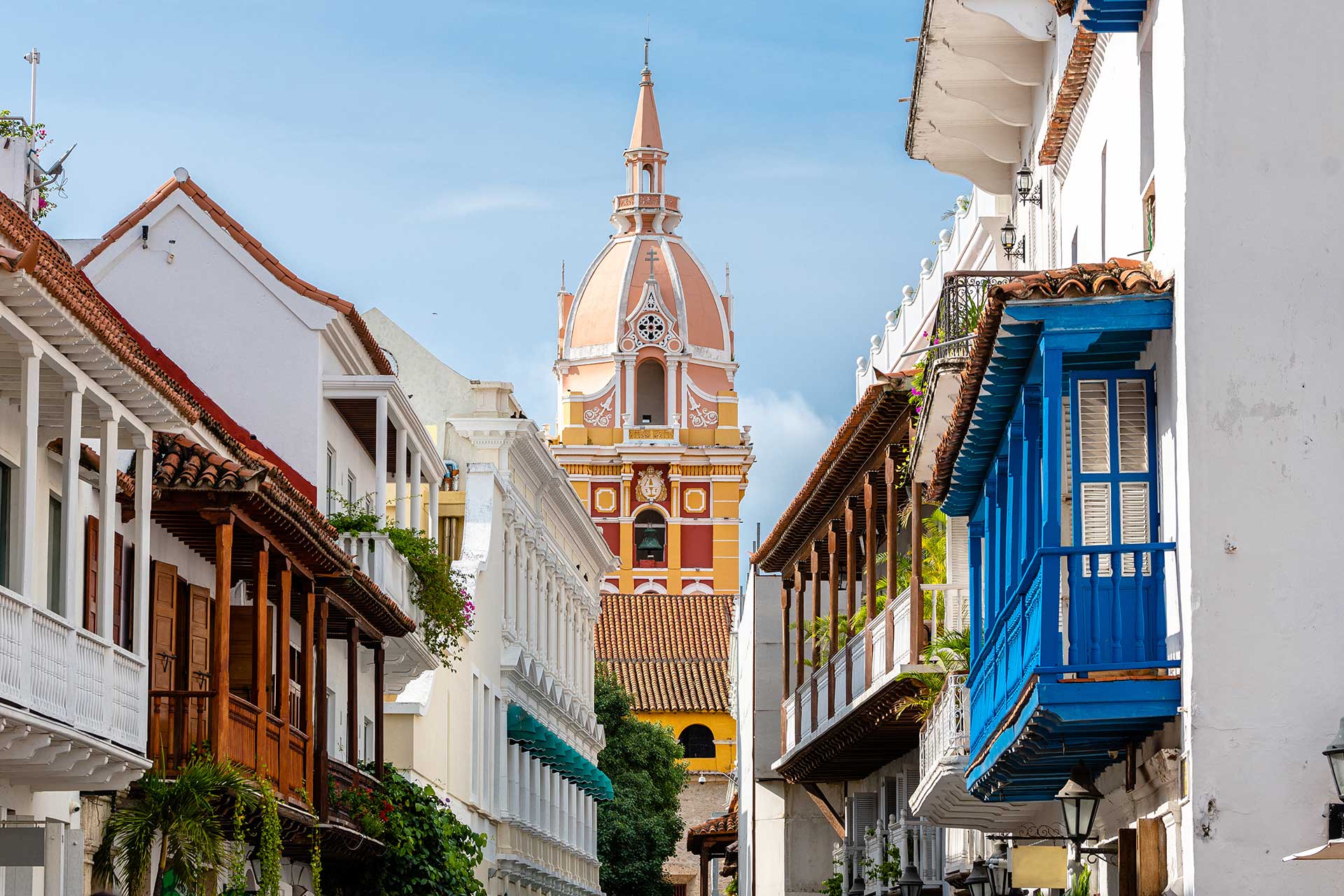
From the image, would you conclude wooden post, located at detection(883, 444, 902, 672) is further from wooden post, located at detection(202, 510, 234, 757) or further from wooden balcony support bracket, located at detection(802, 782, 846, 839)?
wooden balcony support bracket, located at detection(802, 782, 846, 839)

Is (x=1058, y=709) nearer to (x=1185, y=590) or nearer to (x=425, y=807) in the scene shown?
(x=1185, y=590)

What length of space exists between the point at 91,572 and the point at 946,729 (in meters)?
8.92

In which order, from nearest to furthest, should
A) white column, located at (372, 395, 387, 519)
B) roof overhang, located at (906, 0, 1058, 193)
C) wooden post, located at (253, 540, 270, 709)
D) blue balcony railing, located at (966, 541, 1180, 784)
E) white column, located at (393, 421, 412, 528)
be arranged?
blue balcony railing, located at (966, 541, 1180, 784)
wooden post, located at (253, 540, 270, 709)
roof overhang, located at (906, 0, 1058, 193)
white column, located at (372, 395, 387, 519)
white column, located at (393, 421, 412, 528)

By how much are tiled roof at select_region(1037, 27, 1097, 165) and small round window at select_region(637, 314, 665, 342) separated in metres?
80.8

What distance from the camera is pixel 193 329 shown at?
30219 millimetres

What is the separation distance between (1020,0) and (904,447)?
25.0 feet

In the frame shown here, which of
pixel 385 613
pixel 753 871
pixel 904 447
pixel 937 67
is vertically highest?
pixel 937 67

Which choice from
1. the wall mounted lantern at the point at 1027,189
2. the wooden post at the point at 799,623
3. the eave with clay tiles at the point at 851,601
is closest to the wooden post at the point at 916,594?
the eave with clay tiles at the point at 851,601

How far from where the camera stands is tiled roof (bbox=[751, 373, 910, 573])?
2761 cm

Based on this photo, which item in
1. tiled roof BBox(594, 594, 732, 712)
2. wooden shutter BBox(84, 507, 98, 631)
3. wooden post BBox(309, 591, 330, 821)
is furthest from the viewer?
tiled roof BBox(594, 594, 732, 712)

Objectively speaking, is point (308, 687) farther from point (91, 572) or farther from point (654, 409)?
point (654, 409)

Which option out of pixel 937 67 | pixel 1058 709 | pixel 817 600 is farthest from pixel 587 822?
pixel 1058 709

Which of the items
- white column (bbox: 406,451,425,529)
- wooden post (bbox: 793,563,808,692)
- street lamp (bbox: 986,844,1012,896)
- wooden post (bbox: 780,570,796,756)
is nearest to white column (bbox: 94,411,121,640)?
street lamp (bbox: 986,844,1012,896)

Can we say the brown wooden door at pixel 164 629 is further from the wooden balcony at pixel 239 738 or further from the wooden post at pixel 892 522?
the wooden post at pixel 892 522
